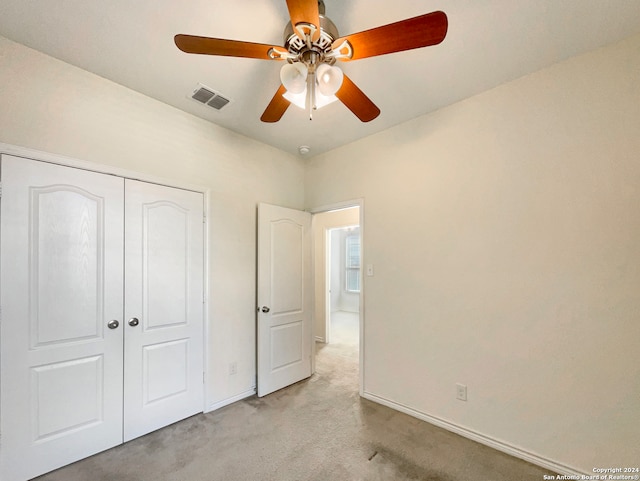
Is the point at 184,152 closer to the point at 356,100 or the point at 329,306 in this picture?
the point at 356,100

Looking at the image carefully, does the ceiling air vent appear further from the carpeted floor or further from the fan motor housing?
the carpeted floor

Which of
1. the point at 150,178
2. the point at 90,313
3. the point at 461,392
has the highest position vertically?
the point at 150,178

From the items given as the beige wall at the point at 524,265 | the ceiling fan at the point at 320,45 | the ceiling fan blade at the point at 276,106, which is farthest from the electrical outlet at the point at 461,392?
the ceiling fan blade at the point at 276,106

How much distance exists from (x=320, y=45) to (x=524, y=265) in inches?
78.0

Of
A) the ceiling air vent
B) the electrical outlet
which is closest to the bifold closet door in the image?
the ceiling air vent

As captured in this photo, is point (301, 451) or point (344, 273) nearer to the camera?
point (301, 451)

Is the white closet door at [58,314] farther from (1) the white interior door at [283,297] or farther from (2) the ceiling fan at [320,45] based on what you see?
(2) the ceiling fan at [320,45]

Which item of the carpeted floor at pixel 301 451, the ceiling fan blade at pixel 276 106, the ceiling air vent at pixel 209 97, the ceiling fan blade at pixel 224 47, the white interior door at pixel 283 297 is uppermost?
the ceiling air vent at pixel 209 97

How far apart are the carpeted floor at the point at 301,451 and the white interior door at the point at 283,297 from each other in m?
0.43

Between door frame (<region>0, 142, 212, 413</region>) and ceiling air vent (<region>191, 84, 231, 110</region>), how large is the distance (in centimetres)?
72

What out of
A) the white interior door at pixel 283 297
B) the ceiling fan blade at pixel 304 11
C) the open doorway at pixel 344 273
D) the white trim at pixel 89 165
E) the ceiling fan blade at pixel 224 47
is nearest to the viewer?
the ceiling fan blade at pixel 304 11

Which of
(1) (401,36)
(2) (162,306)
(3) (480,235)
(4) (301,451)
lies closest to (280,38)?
(1) (401,36)

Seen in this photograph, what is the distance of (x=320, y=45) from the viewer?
52.7 inches

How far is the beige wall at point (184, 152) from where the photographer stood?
Answer: 1.79 meters
